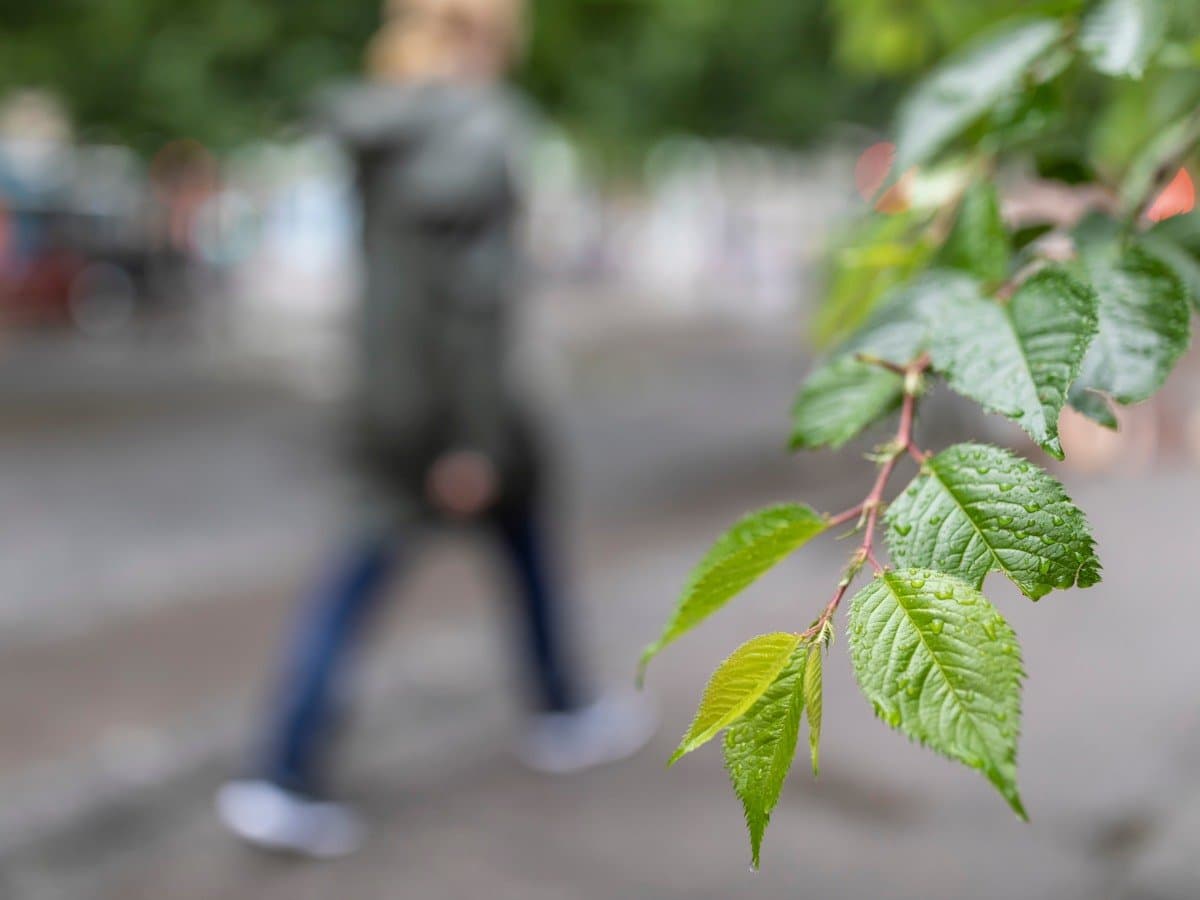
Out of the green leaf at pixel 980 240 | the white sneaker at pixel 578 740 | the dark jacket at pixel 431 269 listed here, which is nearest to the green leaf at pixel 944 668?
the green leaf at pixel 980 240

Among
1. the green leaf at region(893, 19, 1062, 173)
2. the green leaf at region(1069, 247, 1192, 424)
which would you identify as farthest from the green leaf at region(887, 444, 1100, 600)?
the green leaf at region(893, 19, 1062, 173)

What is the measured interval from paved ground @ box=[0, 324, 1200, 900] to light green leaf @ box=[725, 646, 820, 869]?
16.1 inches

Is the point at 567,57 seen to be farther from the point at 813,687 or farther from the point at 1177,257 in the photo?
the point at 813,687

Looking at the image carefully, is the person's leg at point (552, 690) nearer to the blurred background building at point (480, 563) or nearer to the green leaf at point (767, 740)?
the blurred background building at point (480, 563)

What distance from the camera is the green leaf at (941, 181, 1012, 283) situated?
1048 mm

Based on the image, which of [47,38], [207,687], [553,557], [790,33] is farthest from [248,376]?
[553,557]

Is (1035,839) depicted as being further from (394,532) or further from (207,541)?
(207,541)

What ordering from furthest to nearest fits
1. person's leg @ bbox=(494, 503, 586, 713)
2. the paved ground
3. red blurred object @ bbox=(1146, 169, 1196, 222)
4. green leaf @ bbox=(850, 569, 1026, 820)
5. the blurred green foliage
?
1. the blurred green foliage
2. person's leg @ bbox=(494, 503, 586, 713)
3. the paved ground
4. red blurred object @ bbox=(1146, 169, 1196, 222)
5. green leaf @ bbox=(850, 569, 1026, 820)

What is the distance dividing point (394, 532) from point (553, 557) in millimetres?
615

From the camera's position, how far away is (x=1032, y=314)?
3.01 feet

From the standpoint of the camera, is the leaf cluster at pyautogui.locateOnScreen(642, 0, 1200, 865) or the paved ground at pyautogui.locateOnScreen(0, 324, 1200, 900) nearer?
the leaf cluster at pyautogui.locateOnScreen(642, 0, 1200, 865)

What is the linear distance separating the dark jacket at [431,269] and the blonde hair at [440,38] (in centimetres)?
11

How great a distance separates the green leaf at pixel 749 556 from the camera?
2.90 feet

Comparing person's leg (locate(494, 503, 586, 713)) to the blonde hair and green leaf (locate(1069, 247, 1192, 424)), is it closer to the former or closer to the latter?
the blonde hair
